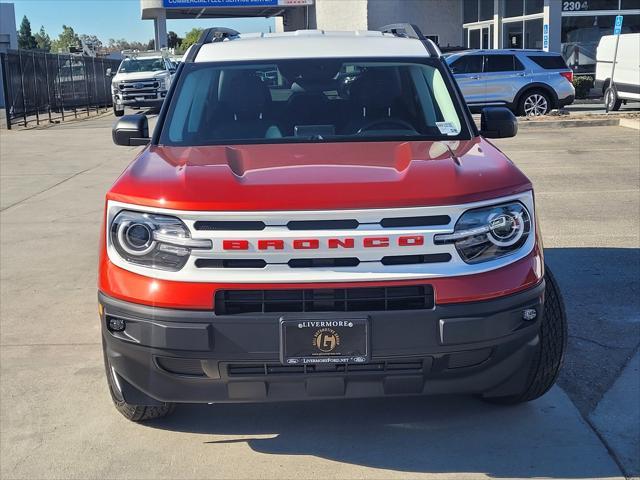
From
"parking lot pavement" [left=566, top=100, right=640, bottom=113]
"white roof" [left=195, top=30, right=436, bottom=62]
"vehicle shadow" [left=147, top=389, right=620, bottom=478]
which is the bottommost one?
"parking lot pavement" [left=566, top=100, right=640, bottom=113]

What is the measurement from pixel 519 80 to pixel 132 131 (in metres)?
17.2

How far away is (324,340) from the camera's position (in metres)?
3.31

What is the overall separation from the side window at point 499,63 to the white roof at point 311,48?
54.0 feet

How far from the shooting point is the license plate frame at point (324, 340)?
327 cm

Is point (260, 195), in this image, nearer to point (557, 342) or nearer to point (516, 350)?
point (516, 350)

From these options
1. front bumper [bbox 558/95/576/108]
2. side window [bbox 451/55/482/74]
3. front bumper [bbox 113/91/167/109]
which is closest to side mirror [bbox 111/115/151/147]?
side window [bbox 451/55/482/74]

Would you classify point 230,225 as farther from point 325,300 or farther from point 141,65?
point 141,65

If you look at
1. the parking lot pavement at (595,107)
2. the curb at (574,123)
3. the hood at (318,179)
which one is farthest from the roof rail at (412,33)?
the parking lot pavement at (595,107)

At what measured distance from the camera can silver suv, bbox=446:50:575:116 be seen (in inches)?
822

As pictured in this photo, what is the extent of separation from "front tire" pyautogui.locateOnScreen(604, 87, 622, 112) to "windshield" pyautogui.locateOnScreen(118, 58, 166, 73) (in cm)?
1576

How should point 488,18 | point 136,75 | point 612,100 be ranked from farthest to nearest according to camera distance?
point 488,18
point 136,75
point 612,100

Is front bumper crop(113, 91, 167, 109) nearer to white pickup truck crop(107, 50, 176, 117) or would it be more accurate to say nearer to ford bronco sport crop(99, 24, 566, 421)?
white pickup truck crop(107, 50, 176, 117)

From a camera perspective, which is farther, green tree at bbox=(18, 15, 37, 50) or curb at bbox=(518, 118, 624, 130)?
green tree at bbox=(18, 15, 37, 50)

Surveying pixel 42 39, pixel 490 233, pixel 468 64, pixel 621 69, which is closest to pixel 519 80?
pixel 468 64
